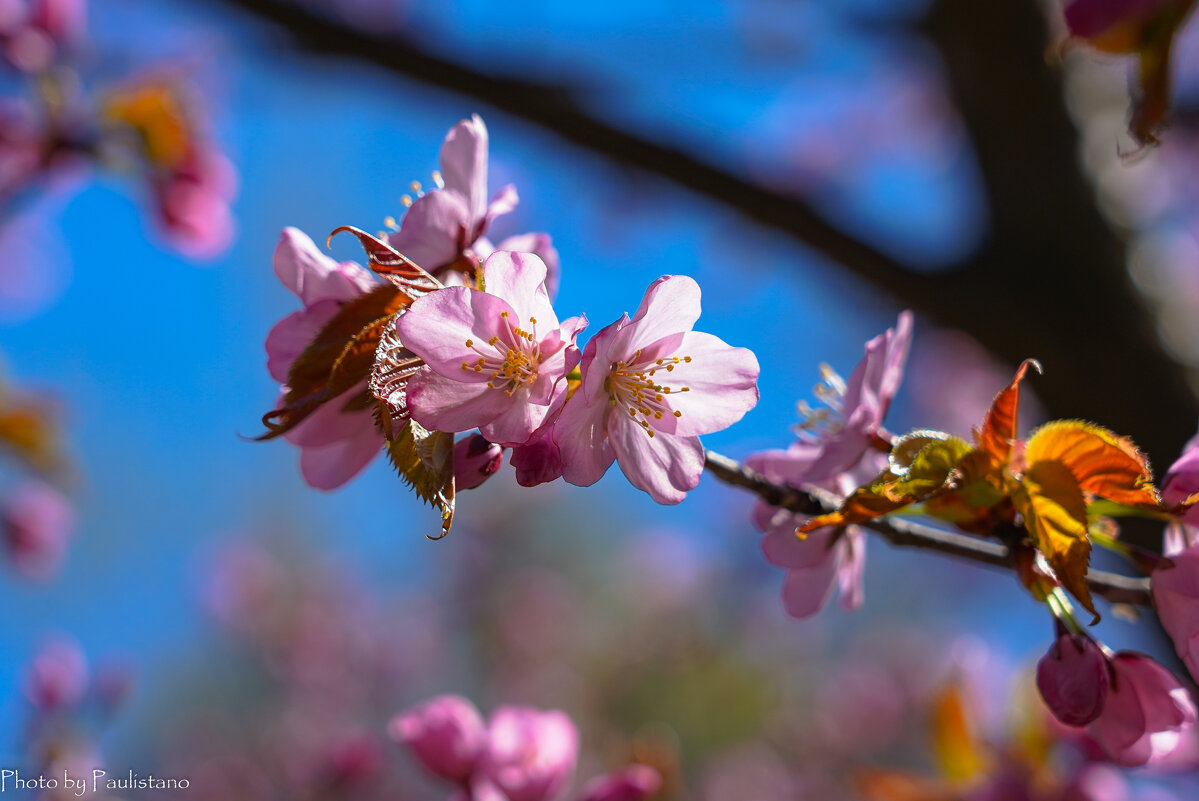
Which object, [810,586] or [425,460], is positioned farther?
[810,586]

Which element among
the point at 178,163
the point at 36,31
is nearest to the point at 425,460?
the point at 178,163

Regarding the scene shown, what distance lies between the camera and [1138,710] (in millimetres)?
508

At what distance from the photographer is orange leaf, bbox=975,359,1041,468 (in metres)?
0.47

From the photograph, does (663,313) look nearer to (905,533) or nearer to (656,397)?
(656,397)

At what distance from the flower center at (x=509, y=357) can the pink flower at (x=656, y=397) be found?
3 cm

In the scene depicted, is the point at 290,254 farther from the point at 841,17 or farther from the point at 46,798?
the point at 841,17

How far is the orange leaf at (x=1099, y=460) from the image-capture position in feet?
1.55

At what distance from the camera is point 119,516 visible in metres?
6.86

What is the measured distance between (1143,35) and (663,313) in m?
0.30

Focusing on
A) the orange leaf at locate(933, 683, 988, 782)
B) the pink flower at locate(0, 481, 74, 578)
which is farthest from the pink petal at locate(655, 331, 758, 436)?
the pink flower at locate(0, 481, 74, 578)

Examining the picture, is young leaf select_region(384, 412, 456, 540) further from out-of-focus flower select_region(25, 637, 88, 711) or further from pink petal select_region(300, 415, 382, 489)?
out-of-focus flower select_region(25, 637, 88, 711)

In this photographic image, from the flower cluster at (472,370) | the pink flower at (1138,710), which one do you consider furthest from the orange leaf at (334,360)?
the pink flower at (1138,710)

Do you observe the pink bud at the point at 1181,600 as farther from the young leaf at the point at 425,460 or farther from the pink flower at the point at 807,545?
the young leaf at the point at 425,460

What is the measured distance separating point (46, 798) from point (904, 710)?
3387 mm
